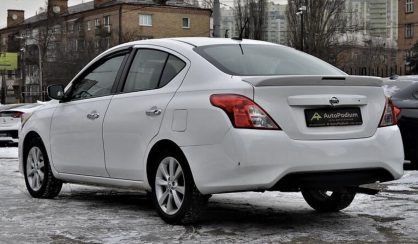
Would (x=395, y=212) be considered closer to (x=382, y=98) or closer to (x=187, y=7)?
(x=382, y=98)

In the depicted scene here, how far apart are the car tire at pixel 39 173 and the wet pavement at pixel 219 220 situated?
13 cm

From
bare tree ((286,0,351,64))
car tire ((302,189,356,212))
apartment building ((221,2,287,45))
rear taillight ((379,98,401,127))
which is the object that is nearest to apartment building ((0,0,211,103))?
apartment building ((221,2,287,45))

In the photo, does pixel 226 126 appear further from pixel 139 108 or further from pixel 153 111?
pixel 139 108

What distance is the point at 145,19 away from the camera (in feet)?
222

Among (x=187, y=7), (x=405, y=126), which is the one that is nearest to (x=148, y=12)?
(x=187, y=7)

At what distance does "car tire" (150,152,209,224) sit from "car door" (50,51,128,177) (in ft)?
2.76

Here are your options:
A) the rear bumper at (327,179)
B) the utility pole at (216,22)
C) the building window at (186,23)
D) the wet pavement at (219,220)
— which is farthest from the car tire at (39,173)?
the building window at (186,23)

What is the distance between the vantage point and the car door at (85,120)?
6285mm

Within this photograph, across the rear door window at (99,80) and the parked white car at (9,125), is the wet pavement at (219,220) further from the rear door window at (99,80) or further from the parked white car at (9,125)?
the parked white car at (9,125)

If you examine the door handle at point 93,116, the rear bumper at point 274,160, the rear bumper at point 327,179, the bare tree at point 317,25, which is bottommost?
the rear bumper at point 327,179

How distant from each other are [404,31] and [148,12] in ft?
86.9

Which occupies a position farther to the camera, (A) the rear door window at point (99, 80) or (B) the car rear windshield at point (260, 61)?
(A) the rear door window at point (99, 80)

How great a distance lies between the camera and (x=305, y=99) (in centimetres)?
499

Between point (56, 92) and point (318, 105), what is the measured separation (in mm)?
3231
